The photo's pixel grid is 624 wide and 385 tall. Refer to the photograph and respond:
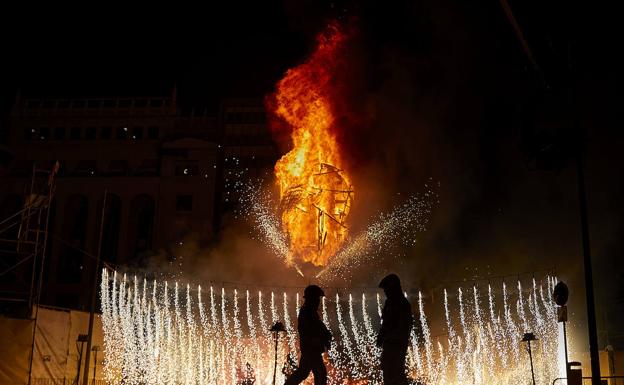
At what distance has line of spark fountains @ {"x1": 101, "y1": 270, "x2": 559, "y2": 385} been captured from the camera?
23312mm

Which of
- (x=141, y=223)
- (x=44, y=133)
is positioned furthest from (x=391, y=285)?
(x=44, y=133)

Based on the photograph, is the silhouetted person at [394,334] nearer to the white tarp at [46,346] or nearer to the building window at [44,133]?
the white tarp at [46,346]

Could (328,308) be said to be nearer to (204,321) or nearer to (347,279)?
(347,279)

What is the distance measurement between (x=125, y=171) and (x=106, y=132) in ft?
13.0

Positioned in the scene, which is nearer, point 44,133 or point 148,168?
point 148,168

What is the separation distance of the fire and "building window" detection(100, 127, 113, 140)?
18.0m

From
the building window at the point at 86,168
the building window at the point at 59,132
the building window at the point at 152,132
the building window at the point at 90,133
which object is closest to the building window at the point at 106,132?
the building window at the point at 90,133

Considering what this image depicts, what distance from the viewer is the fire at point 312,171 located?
28422 millimetres

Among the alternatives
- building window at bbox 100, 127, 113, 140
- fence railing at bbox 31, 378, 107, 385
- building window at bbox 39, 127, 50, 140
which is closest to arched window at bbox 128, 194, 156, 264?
building window at bbox 100, 127, 113, 140

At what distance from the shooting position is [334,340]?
22.5 metres

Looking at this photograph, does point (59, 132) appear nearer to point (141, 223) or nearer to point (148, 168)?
point (148, 168)

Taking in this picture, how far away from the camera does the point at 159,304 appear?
28.7 meters

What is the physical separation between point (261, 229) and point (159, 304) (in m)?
9.60

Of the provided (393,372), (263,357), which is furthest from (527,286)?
(393,372)
